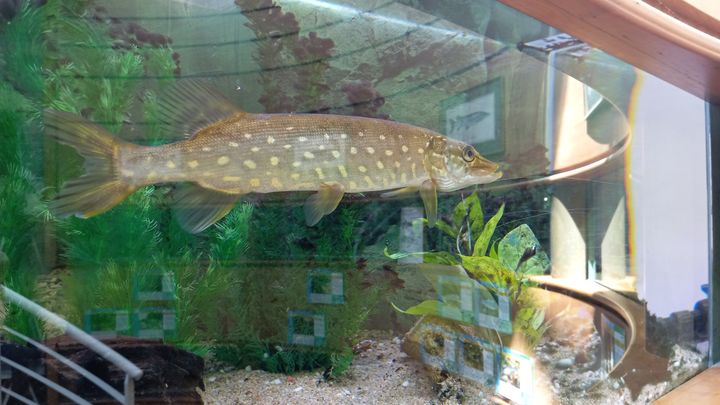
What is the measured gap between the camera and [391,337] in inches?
86.0

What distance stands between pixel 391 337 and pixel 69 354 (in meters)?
1.27

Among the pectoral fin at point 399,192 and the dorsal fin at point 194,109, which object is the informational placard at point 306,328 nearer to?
the pectoral fin at point 399,192

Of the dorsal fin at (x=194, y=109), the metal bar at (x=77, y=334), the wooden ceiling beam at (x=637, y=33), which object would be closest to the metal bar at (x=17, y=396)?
the metal bar at (x=77, y=334)

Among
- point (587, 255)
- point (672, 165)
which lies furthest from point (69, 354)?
point (672, 165)

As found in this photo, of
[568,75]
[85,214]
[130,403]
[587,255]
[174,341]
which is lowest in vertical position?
[130,403]

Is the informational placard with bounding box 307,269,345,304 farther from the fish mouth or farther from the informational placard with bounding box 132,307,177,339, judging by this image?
the fish mouth

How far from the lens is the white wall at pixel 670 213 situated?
2.42m

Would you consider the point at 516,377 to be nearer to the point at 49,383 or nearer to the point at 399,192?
the point at 399,192

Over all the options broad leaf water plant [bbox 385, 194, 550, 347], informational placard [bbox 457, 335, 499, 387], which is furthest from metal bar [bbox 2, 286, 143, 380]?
informational placard [bbox 457, 335, 499, 387]

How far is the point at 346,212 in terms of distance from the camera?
81.3 inches

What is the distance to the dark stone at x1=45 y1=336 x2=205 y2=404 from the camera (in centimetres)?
173

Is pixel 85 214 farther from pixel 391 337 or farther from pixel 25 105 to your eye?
pixel 391 337

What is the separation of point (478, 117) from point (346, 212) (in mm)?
788

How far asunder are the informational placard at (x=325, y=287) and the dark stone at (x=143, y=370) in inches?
21.6
